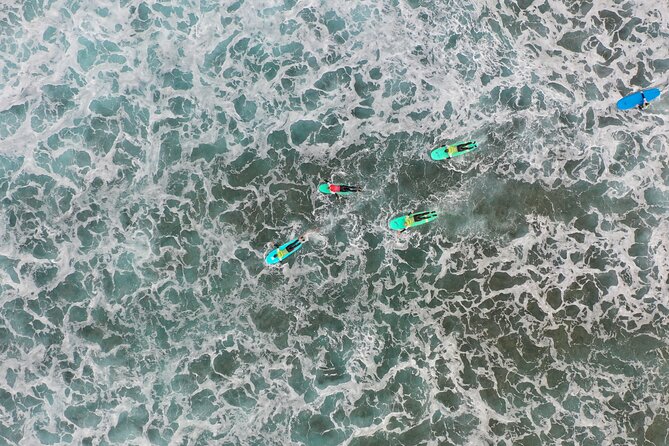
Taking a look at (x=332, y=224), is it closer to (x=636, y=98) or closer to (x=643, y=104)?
(x=636, y=98)

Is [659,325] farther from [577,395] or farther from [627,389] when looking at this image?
[577,395]

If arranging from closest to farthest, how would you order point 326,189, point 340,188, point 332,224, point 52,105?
point 340,188, point 326,189, point 332,224, point 52,105

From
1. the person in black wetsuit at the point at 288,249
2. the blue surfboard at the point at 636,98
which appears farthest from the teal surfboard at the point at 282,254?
the blue surfboard at the point at 636,98

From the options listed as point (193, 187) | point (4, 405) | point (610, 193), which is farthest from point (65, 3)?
point (610, 193)

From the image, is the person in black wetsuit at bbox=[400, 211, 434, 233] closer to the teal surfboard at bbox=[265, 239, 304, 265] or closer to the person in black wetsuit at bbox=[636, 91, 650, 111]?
the teal surfboard at bbox=[265, 239, 304, 265]

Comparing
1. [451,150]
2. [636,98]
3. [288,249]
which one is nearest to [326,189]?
[288,249]

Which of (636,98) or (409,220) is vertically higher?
(636,98)
